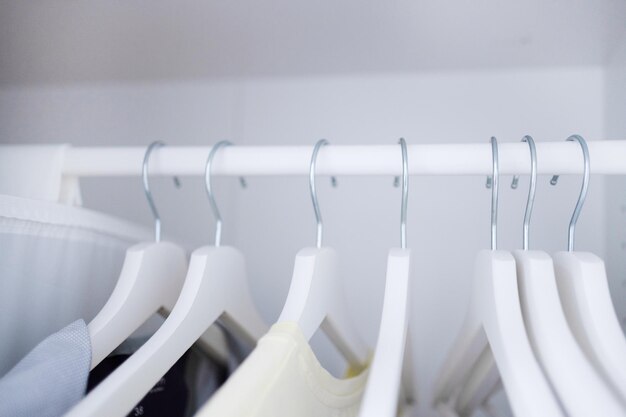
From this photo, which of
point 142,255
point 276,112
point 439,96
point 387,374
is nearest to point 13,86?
point 276,112

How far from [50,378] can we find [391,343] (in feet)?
0.77

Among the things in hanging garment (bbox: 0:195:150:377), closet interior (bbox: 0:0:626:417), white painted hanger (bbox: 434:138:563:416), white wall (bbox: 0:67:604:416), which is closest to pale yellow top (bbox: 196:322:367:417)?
closet interior (bbox: 0:0:626:417)

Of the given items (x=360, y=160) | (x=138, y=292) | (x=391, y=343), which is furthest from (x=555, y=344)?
(x=138, y=292)

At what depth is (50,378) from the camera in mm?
360

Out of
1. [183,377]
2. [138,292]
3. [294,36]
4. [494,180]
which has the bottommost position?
[183,377]

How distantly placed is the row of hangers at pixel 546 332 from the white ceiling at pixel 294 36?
280 millimetres

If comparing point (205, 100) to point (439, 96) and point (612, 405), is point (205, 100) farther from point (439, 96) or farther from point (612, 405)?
point (612, 405)

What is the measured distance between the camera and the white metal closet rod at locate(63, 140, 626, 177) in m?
0.46

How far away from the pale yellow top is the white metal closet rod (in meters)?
0.18

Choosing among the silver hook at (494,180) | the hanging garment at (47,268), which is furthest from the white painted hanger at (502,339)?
the hanging garment at (47,268)

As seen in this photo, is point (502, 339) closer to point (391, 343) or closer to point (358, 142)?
point (391, 343)

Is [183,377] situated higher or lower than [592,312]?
lower

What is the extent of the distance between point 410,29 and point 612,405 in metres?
0.53

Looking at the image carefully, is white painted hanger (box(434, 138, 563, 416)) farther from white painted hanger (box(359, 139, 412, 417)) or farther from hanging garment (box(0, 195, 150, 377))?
hanging garment (box(0, 195, 150, 377))
